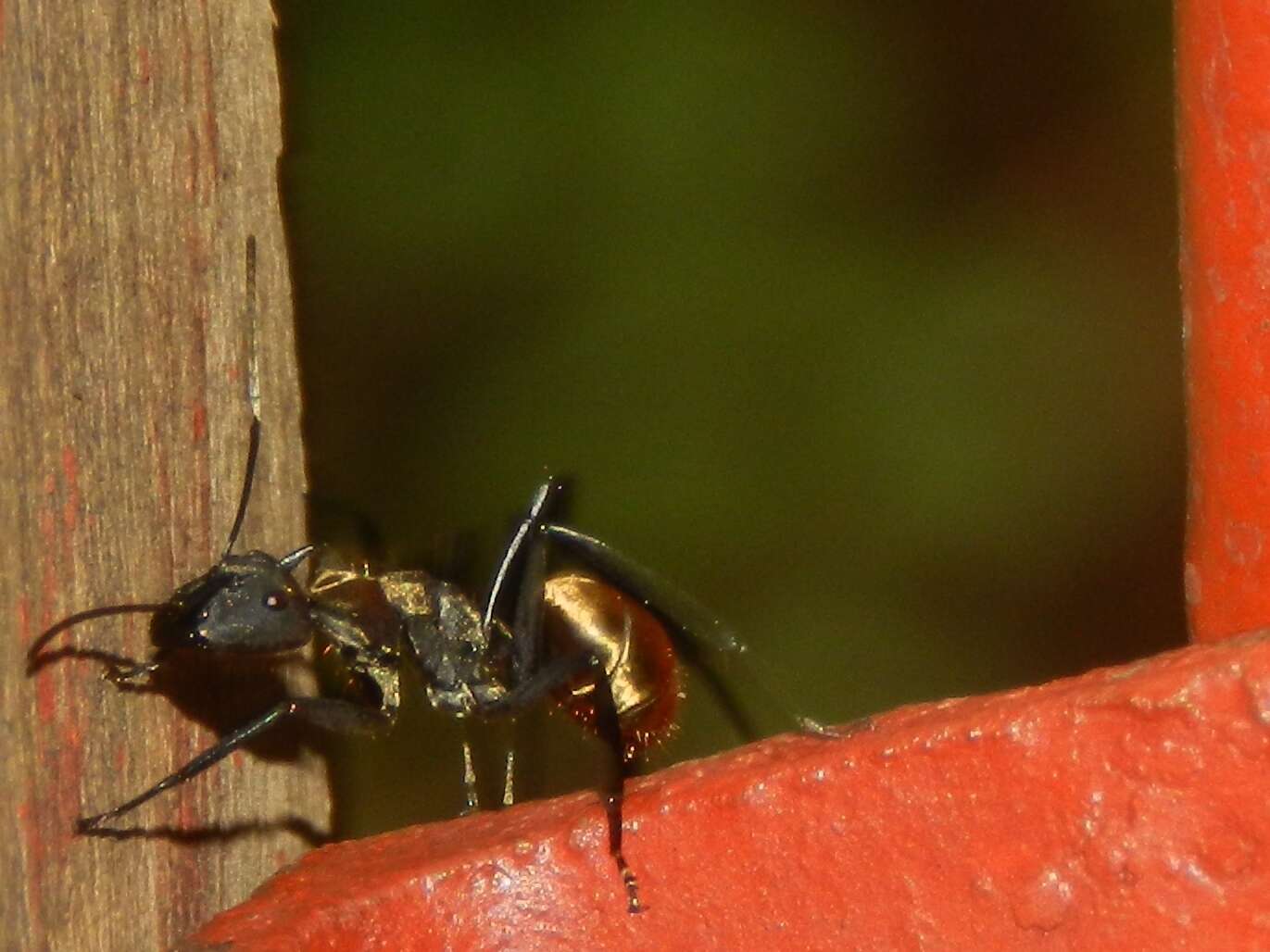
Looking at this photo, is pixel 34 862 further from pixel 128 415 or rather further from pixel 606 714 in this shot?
pixel 606 714

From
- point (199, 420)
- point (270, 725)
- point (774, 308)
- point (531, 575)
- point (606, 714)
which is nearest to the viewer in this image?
point (199, 420)

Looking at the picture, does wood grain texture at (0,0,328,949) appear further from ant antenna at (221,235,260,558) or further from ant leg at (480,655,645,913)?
ant leg at (480,655,645,913)

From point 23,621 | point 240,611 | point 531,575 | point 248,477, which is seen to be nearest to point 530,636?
point 531,575

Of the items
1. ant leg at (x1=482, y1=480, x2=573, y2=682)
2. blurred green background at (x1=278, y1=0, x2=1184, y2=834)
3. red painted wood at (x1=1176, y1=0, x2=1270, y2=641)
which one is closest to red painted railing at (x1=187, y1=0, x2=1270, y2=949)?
red painted wood at (x1=1176, y1=0, x2=1270, y2=641)

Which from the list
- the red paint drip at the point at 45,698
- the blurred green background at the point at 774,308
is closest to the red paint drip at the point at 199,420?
the red paint drip at the point at 45,698

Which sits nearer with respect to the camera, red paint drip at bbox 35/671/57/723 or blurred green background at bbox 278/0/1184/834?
red paint drip at bbox 35/671/57/723

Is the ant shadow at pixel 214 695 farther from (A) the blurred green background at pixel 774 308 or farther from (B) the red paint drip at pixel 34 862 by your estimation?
(A) the blurred green background at pixel 774 308

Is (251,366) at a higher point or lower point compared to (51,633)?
higher
